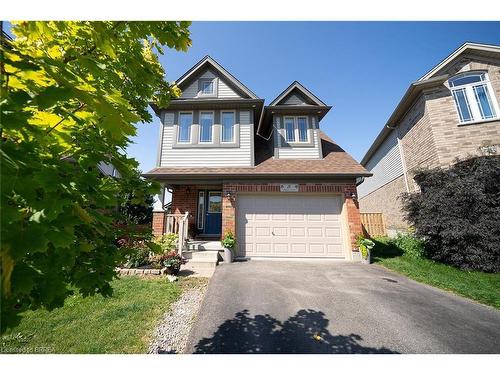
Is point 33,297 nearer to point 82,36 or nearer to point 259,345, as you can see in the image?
point 82,36

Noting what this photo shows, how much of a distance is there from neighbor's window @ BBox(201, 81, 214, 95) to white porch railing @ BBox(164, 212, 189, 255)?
6.78 metres

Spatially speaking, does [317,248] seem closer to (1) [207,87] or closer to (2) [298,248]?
(2) [298,248]

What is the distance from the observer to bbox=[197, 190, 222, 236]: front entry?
11.8m

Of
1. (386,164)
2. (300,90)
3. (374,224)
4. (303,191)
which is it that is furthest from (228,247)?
(386,164)

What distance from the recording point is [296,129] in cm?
1130

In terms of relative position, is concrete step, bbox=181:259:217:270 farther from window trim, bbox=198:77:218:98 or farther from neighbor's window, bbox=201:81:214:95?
neighbor's window, bbox=201:81:214:95

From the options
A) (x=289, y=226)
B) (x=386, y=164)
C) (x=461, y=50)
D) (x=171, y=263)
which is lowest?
(x=171, y=263)

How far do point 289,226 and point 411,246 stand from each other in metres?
5.42

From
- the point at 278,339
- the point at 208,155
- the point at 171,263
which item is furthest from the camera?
the point at 208,155

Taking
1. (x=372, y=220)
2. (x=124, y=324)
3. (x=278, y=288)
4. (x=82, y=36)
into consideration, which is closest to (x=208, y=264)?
(x=278, y=288)

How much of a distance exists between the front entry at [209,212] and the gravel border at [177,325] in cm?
617

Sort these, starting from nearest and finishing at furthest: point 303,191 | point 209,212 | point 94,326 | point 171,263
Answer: point 94,326 → point 171,263 → point 303,191 → point 209,212

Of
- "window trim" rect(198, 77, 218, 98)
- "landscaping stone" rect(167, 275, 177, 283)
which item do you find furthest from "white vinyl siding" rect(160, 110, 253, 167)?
"landscaping stone" rect(167, 275, 177, 283)

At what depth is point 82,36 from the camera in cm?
188
